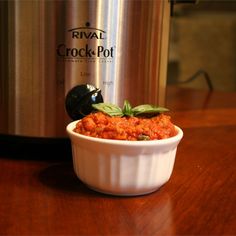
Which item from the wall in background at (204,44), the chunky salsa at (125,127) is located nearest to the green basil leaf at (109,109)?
the chunky salsa at (125,127)

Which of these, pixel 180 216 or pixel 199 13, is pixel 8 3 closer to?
pixel 180 216

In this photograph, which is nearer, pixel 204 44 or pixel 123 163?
pixel 123 163

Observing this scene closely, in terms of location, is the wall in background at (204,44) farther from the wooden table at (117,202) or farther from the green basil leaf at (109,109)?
the green basil leaf at (109,109)

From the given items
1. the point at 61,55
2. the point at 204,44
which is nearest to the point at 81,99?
the point at 61,55

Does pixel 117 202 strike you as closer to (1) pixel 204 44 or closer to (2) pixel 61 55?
(2) pixel 61 55

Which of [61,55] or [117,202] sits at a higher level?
[61,55]

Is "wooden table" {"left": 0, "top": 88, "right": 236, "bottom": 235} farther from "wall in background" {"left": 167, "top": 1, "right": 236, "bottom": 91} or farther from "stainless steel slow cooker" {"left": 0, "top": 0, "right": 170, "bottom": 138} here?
"wall in background" {"left": 167, "top": 1, "right": 236, "bottom": 91}

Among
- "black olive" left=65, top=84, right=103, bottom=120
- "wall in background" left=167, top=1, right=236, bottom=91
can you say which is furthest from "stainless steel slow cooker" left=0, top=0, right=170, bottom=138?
"wall in background" left=167, top=1, right=236, bottom=91
